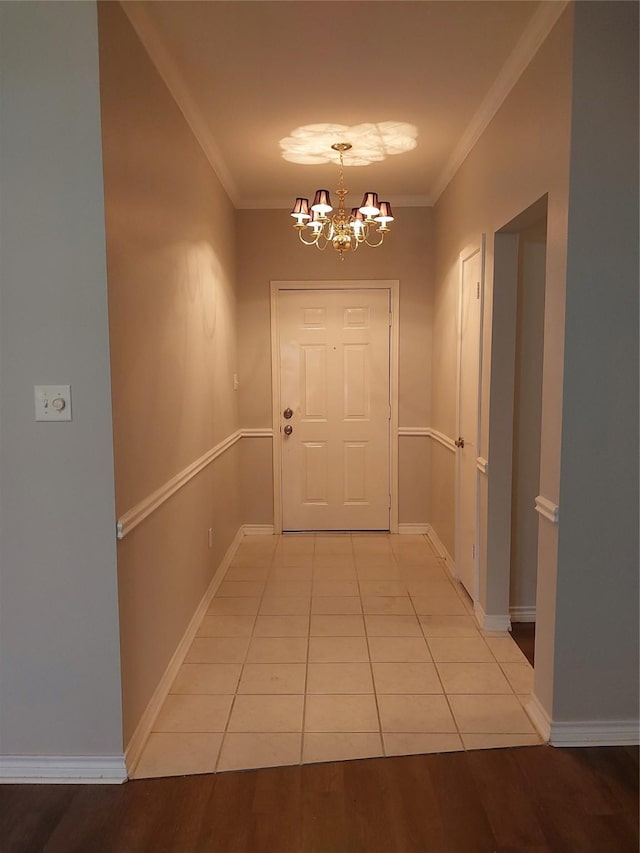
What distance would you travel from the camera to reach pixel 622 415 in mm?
2025

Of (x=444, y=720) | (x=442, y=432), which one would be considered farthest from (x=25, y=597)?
(x=442, y=432)

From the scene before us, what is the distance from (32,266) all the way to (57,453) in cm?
59

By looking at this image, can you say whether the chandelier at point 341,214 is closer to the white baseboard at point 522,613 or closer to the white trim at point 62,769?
the white baseboard at point 522,613

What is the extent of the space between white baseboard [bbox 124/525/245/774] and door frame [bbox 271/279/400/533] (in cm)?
104

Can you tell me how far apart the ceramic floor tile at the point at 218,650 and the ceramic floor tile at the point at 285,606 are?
1.13 ft

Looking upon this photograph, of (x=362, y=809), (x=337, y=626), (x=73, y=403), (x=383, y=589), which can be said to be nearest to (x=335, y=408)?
(x=383, y=589)

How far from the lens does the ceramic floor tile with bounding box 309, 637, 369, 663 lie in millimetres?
2777

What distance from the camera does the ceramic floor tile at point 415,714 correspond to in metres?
2.25

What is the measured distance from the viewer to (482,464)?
3084 millimetres

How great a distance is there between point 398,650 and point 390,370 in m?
2.43

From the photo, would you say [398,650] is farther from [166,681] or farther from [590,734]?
[166,681]

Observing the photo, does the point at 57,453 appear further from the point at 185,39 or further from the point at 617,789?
the point at 617,789

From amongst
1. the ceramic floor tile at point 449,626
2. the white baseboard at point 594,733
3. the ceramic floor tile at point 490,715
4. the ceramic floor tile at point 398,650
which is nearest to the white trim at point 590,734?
the white baseboard at point 594,733

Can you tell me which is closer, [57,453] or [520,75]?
[57,453]
